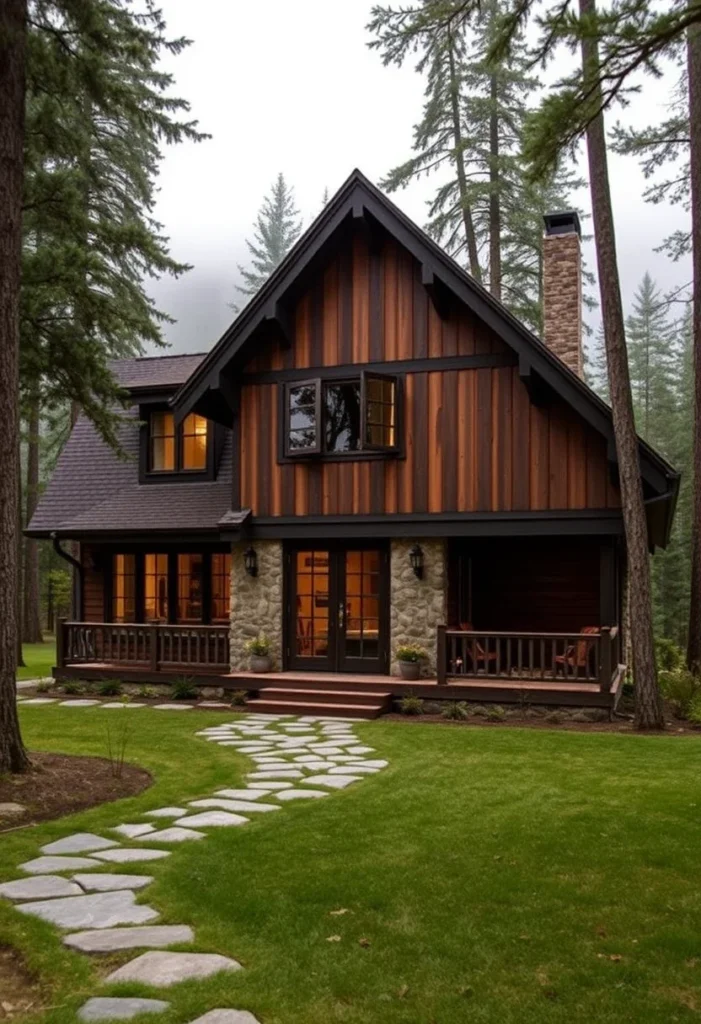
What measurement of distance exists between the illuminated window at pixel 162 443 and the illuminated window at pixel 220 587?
2.08 meters

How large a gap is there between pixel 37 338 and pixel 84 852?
273 inches

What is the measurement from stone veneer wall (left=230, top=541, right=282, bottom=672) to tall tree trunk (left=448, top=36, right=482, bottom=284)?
12.8 meters

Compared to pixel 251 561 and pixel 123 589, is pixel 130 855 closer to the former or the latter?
A: pixel 251 561

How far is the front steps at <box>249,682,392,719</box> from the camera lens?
1267 centimetres

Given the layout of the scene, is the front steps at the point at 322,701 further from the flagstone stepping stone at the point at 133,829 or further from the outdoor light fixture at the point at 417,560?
the flagstone stepping stone at the point at 133,829

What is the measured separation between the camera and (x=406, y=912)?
15.7 ft

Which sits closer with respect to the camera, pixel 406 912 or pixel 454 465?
pixel 406 912

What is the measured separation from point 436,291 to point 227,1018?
1137 centimetres

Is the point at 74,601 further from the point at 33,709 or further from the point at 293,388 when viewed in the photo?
the point at 293,388

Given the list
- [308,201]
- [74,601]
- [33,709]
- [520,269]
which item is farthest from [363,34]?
[308,201]

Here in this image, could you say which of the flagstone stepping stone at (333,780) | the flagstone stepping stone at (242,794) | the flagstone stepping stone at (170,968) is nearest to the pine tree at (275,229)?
the flagstone stepping stone at (333,780)

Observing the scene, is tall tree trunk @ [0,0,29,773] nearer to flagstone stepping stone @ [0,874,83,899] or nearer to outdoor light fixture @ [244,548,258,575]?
flagstone stepping stone @ [0,874,83,899]

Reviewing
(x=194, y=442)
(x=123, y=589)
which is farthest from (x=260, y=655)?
(x=194, y=442)

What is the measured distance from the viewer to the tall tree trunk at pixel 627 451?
11.3 metres
